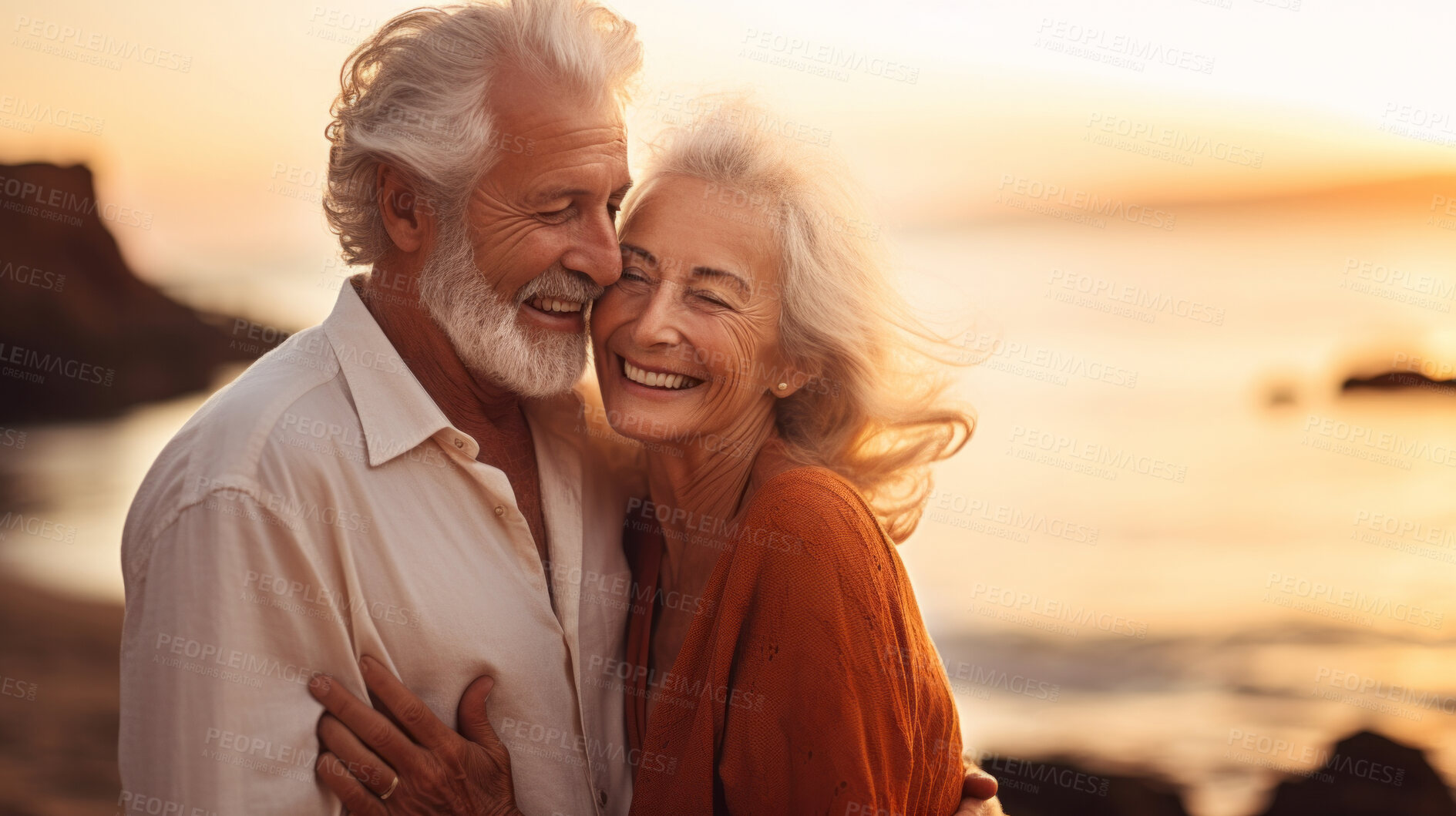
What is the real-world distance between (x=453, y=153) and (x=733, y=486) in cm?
101

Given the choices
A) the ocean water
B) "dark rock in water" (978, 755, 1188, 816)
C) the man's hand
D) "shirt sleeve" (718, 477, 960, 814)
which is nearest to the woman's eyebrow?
"shirt sleeve" (718, 477, 960, 814)

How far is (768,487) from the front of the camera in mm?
1993

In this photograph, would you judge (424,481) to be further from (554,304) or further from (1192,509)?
(1192,509)

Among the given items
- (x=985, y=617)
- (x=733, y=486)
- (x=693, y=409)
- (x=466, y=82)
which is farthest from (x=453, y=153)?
(x=985, y=617)

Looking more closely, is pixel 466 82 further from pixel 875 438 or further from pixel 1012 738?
pixel 1012 738

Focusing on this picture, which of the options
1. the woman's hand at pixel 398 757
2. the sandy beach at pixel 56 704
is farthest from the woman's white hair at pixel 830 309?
the sandy beach at pixel 56 704

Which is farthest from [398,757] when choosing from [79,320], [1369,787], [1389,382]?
[1389,382]

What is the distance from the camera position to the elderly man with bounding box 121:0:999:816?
5.91ft

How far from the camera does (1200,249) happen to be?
5.45 metres

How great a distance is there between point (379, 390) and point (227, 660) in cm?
62

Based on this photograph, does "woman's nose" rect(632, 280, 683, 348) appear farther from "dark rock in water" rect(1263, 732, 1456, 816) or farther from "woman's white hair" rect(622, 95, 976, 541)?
"dark rock in water" rect(1263, 732, 1456, 816)

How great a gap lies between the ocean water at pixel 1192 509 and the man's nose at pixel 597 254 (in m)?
3.01

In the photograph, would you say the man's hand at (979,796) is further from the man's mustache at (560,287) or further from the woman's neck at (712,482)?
the man's mustache at (560,287)

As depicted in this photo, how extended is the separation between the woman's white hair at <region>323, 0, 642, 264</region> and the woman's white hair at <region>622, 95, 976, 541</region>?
31 centimetres
